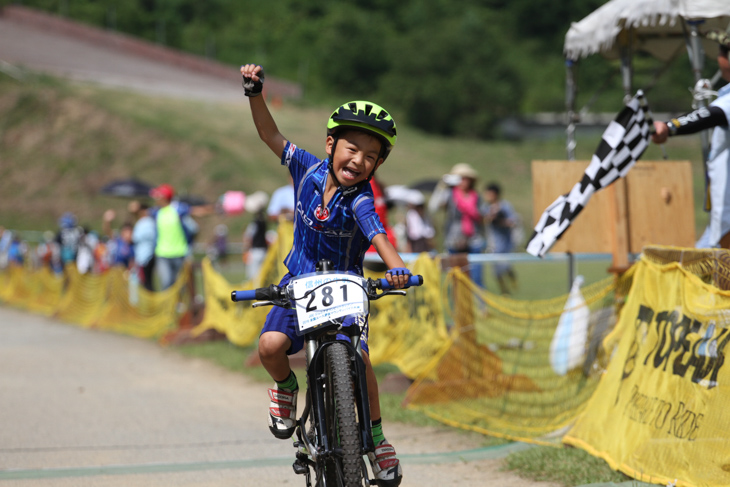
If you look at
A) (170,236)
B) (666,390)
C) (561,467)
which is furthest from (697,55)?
(170,236)

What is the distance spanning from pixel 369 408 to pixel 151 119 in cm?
4696

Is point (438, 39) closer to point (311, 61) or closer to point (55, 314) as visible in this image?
point (311, 61)

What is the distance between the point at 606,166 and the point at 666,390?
1.74m

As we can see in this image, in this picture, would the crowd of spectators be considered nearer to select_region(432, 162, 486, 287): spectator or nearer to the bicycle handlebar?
select_region(432, 162, 486, 287): spectator

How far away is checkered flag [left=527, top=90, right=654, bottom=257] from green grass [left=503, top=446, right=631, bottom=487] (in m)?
1.34

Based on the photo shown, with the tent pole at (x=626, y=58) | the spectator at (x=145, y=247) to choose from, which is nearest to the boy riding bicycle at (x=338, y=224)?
the tent pole at (x=626, y=58)

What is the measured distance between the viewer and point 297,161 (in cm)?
459

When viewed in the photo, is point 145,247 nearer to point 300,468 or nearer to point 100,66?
point 300,468

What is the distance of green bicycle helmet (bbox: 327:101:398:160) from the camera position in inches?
164

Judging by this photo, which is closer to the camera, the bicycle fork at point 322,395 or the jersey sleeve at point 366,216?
the bicycle fork at point 322,395

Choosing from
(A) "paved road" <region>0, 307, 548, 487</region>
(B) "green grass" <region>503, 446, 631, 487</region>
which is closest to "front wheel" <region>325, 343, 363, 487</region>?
(A) "paved road" <region>0, 307, 548, 487</region>

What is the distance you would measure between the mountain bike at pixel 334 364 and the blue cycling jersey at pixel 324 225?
0.97 feet

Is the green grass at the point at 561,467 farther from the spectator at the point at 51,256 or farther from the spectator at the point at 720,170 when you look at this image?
the spectator at the point at 51,256

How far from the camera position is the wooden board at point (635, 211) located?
22.5 feet
